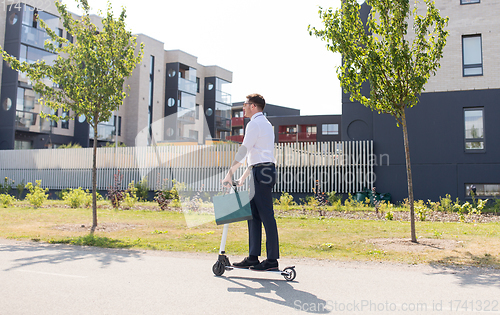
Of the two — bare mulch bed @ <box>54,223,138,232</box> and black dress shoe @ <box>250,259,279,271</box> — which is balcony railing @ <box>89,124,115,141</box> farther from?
black dress shoe @ <box>250,259,279,271</box>

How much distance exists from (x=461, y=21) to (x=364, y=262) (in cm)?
1443

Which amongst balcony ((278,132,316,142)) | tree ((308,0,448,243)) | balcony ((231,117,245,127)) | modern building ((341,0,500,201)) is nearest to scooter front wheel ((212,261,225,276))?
tree ((308,0,448,243))

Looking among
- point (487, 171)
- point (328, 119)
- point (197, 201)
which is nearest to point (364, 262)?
point (197, 201)

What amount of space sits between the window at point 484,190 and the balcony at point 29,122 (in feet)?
94.6

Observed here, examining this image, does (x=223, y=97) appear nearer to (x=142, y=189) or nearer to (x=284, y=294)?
(x=142, y=189)

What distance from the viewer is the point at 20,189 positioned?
20.4m

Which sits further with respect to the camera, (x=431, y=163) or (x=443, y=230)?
(x=431, y=163)

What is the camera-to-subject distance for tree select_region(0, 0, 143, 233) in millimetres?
9152

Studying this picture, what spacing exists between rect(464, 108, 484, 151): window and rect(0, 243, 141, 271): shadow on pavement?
14.4m

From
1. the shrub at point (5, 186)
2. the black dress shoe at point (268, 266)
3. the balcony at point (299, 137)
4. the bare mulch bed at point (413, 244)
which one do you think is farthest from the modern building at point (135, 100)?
the black dress shoe at point (268, 266)

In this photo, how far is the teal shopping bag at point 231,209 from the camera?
4582mm

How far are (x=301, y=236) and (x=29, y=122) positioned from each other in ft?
91.8

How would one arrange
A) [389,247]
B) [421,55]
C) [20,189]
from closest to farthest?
[389,247] < [421,55] < [20,189]

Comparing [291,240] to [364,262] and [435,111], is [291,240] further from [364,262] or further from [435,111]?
[435,111]
